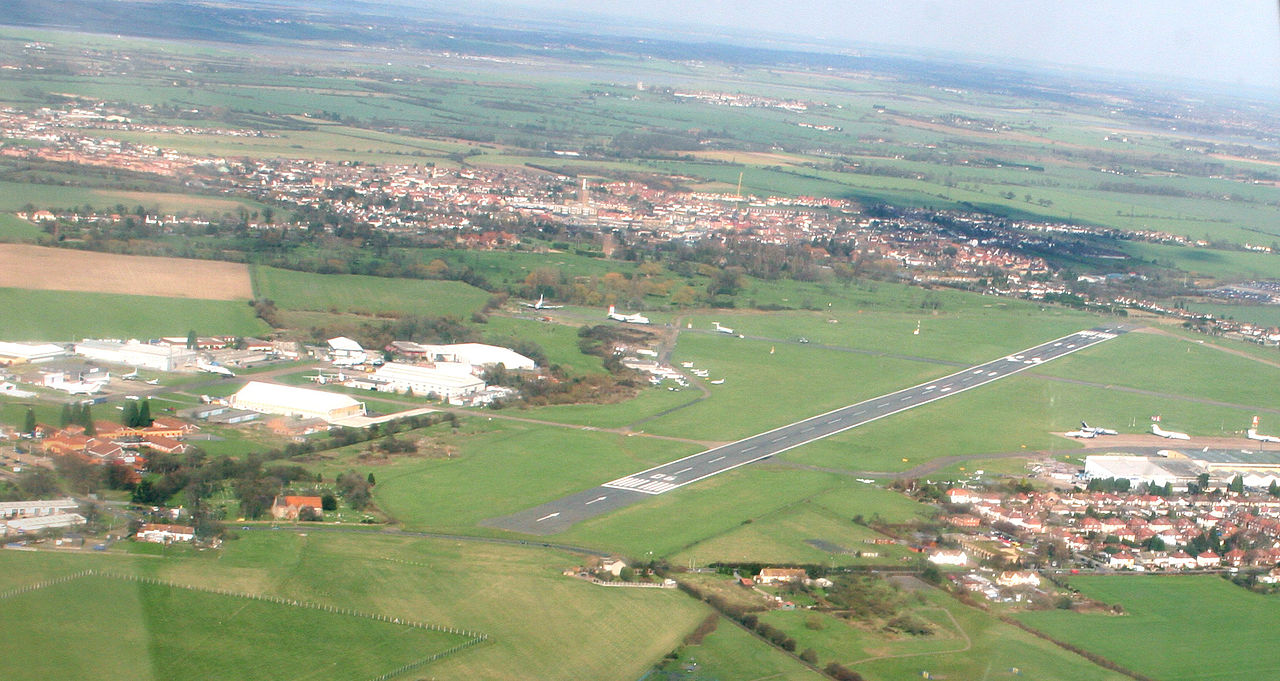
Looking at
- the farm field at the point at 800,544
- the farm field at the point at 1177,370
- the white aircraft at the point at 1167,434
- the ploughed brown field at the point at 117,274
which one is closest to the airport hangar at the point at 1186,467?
the white aircraft at the point at 1167,434

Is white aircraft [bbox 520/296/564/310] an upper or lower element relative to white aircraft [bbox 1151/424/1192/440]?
lower

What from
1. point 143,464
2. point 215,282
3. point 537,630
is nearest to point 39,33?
point 215,282

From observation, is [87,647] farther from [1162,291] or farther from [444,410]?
[1162,291]

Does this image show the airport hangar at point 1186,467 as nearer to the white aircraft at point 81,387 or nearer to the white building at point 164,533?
the white building at point 164,533

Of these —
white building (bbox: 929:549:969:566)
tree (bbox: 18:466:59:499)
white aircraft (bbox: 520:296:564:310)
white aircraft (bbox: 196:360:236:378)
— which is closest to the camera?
tree (bbox: 18:466:59:499)

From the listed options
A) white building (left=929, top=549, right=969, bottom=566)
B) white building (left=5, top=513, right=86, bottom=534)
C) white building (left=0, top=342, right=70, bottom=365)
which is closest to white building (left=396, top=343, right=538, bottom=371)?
white building (left=0, top=342, right=70, bottom=365)

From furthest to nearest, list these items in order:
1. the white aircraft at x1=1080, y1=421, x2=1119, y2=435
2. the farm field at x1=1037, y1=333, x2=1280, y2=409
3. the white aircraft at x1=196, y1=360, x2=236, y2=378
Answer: the farm field at x1=1037, y1=333, x2=1280, y2=409 → the white aircraft at x1=1080, y1=421, x2=1119, y2=435 → the white aircraft at x1=196, y1=360, x2=236, y2=378

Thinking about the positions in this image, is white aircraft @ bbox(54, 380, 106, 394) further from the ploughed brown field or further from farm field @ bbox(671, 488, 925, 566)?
farm field @ bbox(671, 488, 925, 566)
